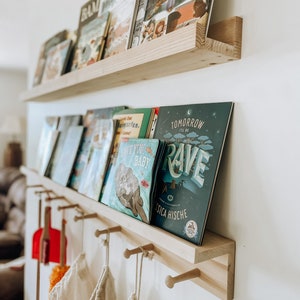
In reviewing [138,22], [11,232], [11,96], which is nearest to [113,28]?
[138,22]

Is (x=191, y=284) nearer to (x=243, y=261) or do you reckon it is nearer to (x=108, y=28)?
(x=243, y=261)

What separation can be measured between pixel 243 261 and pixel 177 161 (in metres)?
0.25

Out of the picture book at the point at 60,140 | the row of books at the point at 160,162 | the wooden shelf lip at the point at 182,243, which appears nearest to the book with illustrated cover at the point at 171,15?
the row of books at the point at 160,162

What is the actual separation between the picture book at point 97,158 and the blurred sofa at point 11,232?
4.83 feet

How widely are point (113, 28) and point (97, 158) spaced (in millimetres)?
408

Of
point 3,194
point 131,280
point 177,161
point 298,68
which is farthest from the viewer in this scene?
point 3,194

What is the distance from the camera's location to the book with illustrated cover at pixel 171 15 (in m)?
0.62

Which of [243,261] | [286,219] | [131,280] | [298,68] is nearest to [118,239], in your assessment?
[131,280]

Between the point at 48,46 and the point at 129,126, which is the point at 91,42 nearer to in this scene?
the point at 129,126

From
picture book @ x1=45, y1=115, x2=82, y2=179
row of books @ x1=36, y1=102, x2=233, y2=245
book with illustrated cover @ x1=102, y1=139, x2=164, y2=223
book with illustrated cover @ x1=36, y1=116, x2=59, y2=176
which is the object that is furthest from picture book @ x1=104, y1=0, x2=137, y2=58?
book with illustrated cover @ x1=36, y1=116, x2=59, y2=176

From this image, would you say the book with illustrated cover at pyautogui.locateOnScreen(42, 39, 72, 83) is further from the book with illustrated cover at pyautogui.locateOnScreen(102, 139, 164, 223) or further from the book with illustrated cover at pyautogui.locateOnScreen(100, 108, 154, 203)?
the book with illustrated cover at pyautogui.locateOnScreen(102, 139, 164, 223)

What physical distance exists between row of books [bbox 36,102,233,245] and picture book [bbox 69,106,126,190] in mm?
23

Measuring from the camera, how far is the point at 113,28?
0.93 m

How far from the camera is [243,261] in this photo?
0.61 m
